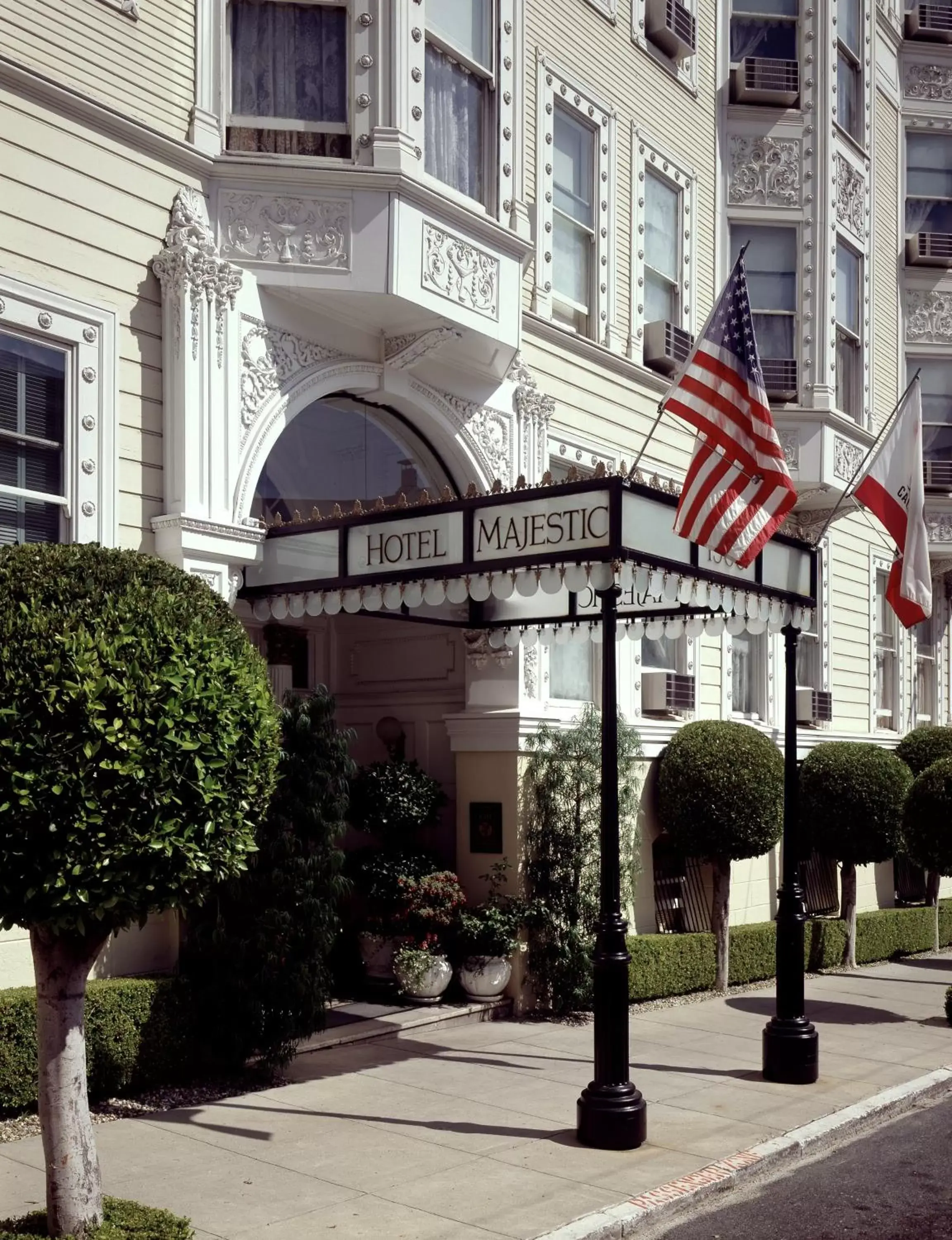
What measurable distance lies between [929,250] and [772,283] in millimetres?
4950

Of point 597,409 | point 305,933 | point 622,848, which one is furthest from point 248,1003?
point 597,409

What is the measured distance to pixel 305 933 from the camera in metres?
Answer: 9.91

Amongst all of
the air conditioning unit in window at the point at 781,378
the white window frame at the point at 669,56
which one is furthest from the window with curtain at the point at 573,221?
the air conditioning unit in window at the point at 781,378

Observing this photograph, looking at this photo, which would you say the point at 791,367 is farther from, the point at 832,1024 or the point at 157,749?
the point at 157,749

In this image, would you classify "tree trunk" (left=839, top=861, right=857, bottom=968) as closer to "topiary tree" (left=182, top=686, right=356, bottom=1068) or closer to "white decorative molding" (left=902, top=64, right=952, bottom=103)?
"topiary tree" (left=182, top=686, right=356, bottom=1068)

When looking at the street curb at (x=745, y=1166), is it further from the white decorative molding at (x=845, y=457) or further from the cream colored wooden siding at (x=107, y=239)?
the white decorative molding at (x=845, y=457)

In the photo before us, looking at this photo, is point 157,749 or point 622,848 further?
point 622,848

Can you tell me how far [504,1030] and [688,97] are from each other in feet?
39.1

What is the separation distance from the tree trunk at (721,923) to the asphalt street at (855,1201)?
5.78 metres

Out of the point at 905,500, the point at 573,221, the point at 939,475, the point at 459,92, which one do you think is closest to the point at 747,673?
the point at 939,475

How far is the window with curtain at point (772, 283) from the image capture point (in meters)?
18.8

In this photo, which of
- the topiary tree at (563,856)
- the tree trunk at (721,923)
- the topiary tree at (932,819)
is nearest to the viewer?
the topiary tree at (563,856)

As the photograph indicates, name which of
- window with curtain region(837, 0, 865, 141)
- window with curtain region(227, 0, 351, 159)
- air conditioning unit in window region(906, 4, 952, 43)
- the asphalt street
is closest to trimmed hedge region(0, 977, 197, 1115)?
the asphalt street

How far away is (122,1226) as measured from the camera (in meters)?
6.01
